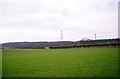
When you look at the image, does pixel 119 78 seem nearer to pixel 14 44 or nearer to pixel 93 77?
pixel 93 77

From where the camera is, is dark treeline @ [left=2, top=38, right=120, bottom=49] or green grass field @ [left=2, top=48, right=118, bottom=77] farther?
dark treeline @ [left=2, top=38, right=120, bottom=49]

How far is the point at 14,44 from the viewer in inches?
5517

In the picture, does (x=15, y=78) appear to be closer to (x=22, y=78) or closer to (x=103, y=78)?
(x=22, y=78)

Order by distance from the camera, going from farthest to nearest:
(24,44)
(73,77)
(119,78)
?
(24,44) < (73,77) < (119,78)

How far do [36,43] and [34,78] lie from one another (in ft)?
432

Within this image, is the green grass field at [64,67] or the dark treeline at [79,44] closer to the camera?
the green grass field at [64,67]

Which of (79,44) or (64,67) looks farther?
(79,44)

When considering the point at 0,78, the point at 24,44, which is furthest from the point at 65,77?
A: the point at 24,44

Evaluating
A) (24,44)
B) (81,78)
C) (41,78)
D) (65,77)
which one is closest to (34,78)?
(41,78)

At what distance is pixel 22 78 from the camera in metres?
10.9

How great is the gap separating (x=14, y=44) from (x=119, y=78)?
437 ft

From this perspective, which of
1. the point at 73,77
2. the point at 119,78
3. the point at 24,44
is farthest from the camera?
the point at 24,44

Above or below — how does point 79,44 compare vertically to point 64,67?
above

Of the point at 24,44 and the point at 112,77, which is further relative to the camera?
the point at 24,44
